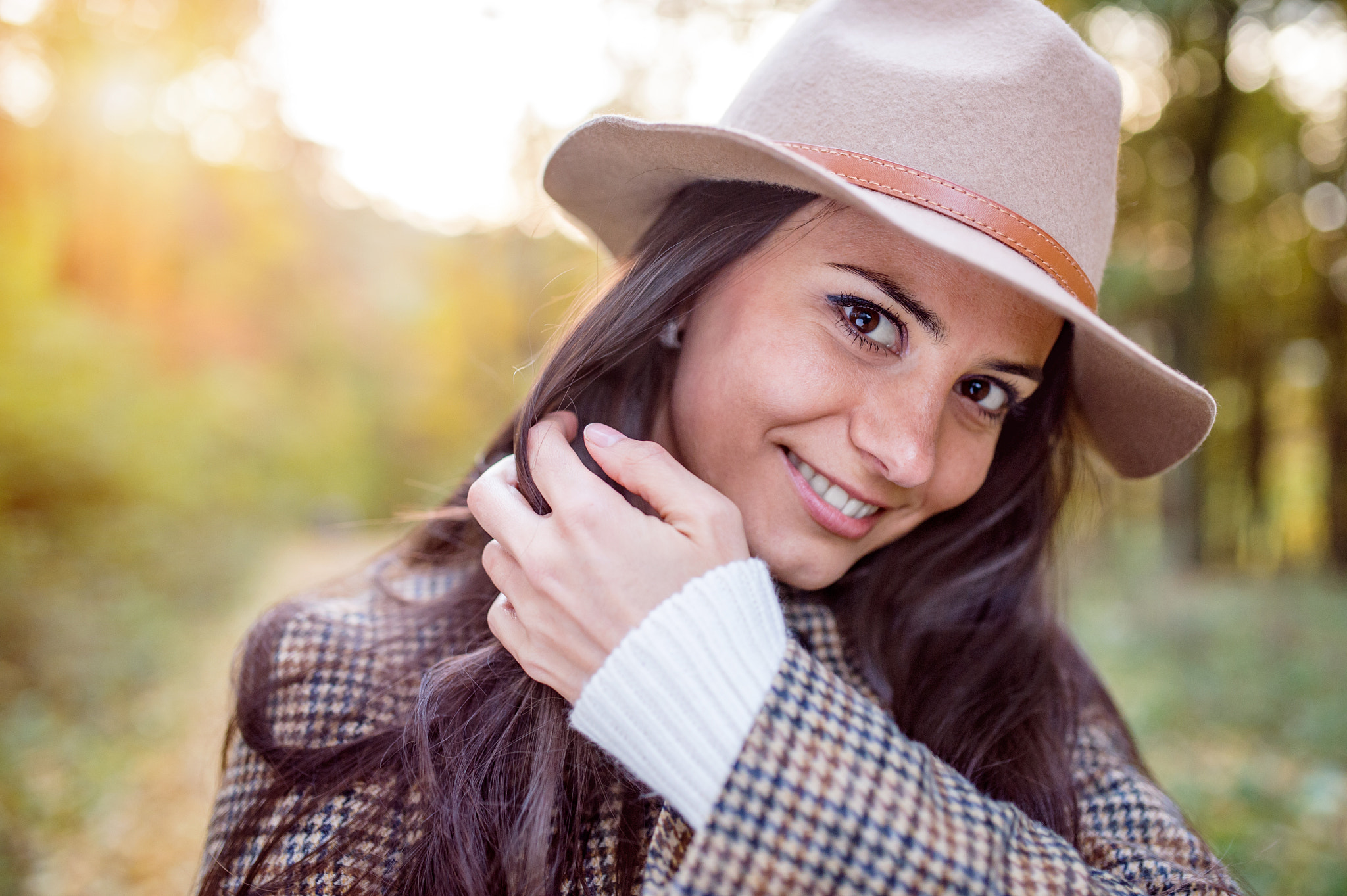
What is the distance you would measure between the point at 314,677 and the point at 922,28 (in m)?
1.78

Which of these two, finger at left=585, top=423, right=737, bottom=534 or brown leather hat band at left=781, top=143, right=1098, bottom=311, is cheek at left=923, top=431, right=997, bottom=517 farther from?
finger at left=585, top=423, right=737, bottom=534

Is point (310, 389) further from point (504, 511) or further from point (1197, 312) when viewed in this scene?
point (504, 511)

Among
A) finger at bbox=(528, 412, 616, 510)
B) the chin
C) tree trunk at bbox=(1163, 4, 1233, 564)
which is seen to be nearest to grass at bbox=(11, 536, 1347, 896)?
the chin

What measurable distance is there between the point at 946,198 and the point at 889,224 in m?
0.15

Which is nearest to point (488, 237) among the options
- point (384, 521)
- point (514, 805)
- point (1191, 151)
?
point (1191, 151)

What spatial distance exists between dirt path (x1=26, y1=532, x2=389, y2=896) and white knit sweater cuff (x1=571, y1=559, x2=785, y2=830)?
128 centimetres

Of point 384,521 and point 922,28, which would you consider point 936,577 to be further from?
point 384,521

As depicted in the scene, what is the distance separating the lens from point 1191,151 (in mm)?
10344

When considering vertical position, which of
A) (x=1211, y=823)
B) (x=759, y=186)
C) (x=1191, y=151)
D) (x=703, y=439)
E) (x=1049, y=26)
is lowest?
(x=1211, y=823)

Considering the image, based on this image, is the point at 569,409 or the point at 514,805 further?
the point at 569,409

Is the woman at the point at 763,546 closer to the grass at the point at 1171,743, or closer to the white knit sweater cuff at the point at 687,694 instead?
the white knit sweater cuff at the point at 687,694

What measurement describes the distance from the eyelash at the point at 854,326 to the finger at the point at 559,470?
1.76ft

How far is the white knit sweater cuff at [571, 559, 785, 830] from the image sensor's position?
1.02 metres

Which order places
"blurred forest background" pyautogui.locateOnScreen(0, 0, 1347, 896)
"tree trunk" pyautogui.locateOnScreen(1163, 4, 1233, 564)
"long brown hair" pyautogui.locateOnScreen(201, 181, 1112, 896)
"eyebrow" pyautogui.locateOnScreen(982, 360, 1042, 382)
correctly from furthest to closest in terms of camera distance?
"tree trunk" pyautogui.locateOnScreen(1163, 4, 1233, 564) < "blurred forest background" pyautogui.locateOnScreen(0, 0, 1347, 896) < "eyebrow" pyautogui.locateOnScreen(982, 360, 1042, 382) < "long brown hair" pyautogui.locateOnScreen(201, 181, 1112, 896)
